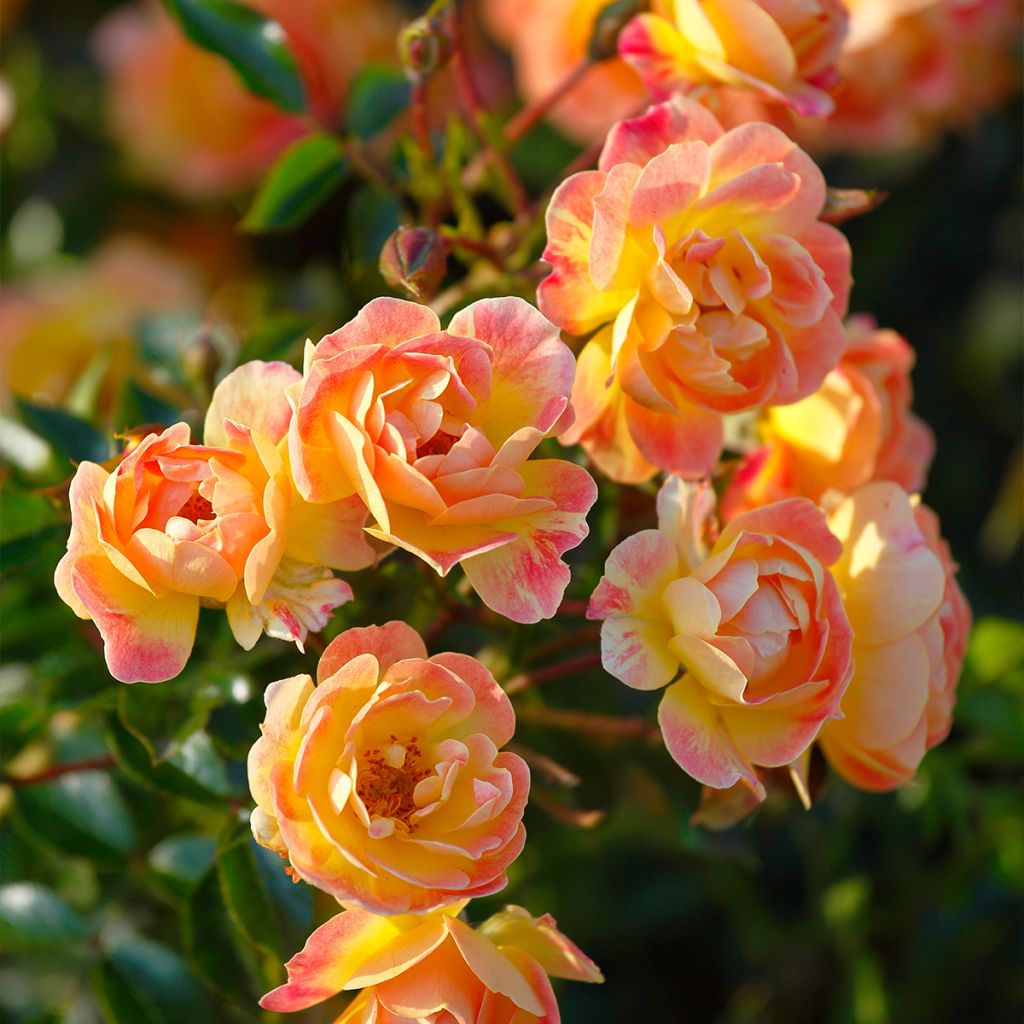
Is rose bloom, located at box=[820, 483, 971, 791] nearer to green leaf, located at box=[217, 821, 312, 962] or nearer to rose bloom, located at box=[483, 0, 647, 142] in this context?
green leaf, located at box=[217, 821, 312, 962]

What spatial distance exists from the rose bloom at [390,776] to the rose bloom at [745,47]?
0.40 metres

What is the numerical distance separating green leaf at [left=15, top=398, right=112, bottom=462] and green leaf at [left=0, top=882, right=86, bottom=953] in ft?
0.92

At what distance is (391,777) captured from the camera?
612mm

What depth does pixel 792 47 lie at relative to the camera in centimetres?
79

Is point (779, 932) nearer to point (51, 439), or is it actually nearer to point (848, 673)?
point (848, 673)

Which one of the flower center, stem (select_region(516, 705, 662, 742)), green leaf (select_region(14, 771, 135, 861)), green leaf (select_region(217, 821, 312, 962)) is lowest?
green leaf (select_region(14, 771, 135, 861))

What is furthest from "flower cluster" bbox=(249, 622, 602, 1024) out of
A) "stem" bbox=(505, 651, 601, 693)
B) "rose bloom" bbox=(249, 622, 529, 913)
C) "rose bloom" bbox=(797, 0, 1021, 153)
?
"rose bloom" bbox=(797, 0, 1021, 153)

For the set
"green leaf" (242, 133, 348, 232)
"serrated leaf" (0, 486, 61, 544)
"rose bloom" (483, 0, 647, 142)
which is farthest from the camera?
"rose bloom" (483, 0, 647, 142)

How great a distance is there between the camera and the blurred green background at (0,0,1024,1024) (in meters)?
0.75

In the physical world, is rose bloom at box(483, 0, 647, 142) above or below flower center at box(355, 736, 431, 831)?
above

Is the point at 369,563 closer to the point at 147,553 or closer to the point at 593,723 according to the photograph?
the point at 147,553

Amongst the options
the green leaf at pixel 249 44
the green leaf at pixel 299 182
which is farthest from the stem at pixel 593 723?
the green leaf at pixel 249 44

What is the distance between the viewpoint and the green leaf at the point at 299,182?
2.89 ft

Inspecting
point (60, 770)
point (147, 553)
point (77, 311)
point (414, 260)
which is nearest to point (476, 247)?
point (414, 260)
